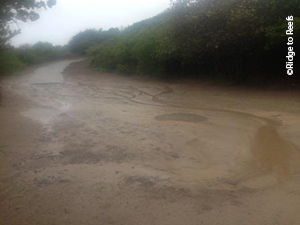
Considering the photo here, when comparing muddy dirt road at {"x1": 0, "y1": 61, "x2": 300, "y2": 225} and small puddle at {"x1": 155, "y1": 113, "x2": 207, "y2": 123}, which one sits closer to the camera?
muddy dirt road at {"x1": 0, "y1": 61, "x2": 300, "y2": 225}

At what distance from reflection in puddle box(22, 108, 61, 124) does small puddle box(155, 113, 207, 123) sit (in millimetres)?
3620

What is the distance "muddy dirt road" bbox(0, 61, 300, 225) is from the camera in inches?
188

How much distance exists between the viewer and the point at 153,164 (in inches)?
Result: 257

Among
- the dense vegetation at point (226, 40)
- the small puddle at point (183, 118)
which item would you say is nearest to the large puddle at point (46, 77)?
the dense vegetation at point (226, 40)

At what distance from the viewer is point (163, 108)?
1252 centimetres

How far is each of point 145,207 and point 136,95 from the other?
1131 cm

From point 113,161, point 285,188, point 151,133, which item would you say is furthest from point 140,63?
point 285,188

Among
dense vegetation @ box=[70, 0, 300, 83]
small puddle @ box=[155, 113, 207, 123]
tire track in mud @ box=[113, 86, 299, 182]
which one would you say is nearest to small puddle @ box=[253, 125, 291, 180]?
tire track in mud @ box=[113, 86, 299, 182]

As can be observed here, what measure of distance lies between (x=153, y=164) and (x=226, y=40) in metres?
9.56

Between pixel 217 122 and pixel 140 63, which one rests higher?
pixel 140 63

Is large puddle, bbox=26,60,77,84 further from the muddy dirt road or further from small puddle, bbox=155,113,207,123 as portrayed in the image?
small puddle, bbox=155,113,207,123

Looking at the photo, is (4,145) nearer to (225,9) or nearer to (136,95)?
(136,95)

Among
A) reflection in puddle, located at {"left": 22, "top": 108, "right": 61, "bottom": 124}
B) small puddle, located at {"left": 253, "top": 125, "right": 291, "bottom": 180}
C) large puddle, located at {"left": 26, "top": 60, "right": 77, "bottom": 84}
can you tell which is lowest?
small puddle, located at {"left": 253, "top": 125, "right": 291, "bottom": 180}

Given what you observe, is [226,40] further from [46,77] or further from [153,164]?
[46,77]
